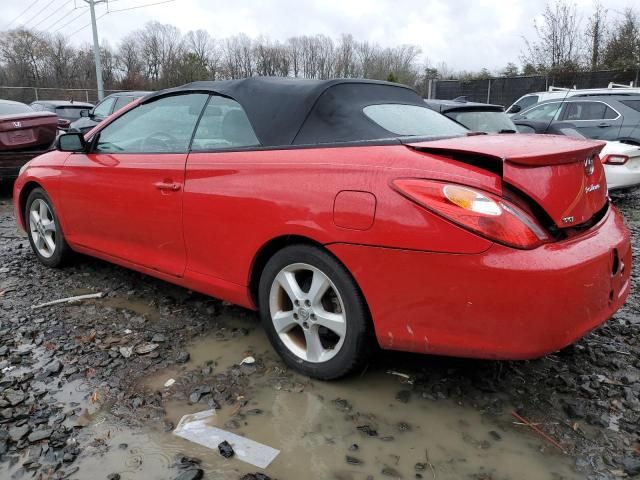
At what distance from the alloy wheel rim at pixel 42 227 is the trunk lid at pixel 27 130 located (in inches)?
143

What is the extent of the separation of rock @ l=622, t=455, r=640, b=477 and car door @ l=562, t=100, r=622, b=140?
25.3ft

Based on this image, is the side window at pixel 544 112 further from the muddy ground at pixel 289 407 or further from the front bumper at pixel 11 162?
the front bumper at pixel 11 162

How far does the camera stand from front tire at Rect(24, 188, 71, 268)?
430 cm

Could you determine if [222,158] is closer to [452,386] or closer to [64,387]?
[64,387]

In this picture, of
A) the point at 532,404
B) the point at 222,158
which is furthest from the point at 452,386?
the point at 222,158

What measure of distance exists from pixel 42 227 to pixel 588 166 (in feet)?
13.7

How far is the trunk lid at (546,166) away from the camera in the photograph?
2085 mm

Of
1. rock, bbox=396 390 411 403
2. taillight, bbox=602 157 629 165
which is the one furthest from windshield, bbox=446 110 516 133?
rock, bbox=396 390 411 403

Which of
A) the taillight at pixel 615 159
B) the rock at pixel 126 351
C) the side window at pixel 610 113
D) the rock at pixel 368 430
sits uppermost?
the side window at pixel 610 113

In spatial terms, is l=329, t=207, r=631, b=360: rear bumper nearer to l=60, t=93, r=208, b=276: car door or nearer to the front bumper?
l=60, t=93, r=208, b=276: car door

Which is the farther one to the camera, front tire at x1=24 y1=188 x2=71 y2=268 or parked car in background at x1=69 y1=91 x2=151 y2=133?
parked car in background at x1=69 y1=91 x2=151 y2=133

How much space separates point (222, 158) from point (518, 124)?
272 inches

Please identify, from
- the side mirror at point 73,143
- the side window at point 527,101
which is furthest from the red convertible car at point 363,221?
the side window at point 527,101

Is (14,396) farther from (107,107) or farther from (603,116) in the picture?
(107,107)
